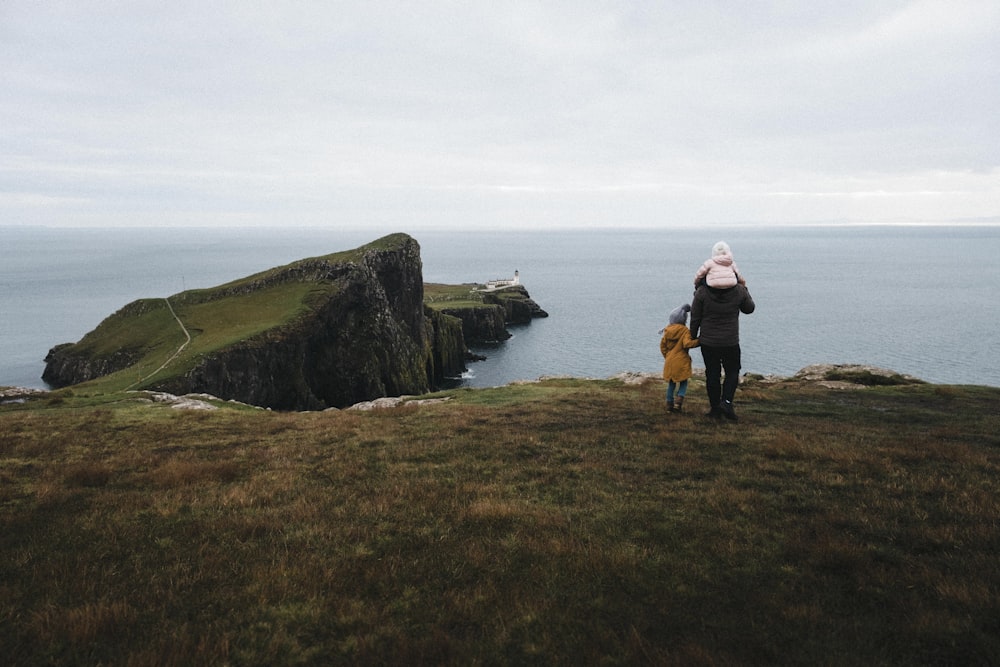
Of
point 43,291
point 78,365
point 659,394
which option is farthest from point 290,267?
point 43,291

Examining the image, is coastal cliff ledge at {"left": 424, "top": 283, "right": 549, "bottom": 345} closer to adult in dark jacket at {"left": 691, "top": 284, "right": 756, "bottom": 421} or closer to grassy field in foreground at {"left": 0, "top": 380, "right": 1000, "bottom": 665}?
adult in dark jacket at {"left": 691, "top": 284, "right": 756, "bottom": 421}

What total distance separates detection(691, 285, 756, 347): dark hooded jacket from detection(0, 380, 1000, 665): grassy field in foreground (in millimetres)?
2666

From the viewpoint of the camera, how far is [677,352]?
1655cm

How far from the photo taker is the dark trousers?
1511 centimetres

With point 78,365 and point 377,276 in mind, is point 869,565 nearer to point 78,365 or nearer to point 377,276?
point 377,276

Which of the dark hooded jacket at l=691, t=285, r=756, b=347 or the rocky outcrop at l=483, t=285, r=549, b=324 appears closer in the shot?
the dark hooded jacket at l=691, t=285, r=756, b=347

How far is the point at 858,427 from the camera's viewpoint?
52.1ft

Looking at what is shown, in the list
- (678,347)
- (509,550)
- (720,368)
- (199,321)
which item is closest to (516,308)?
(199,321)

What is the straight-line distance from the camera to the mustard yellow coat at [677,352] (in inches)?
648

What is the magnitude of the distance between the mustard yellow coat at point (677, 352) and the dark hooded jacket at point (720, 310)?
3.93 feet

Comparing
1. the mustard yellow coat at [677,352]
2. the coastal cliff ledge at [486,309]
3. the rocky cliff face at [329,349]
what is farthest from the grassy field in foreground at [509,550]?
the coastal cliff ledge at [486,309]

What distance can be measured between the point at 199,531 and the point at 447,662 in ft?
17.5

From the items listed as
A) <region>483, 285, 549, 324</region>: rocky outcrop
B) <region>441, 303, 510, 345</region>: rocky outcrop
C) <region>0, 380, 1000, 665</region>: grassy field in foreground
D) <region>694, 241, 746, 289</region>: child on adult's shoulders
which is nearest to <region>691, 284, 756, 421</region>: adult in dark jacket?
<region>694, 241, 746, 289</region>: child on adult's shoulders

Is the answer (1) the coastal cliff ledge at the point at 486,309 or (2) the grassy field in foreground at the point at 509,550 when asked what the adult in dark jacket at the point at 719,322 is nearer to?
(2) the grassy field in foreground at the point at 509,550
